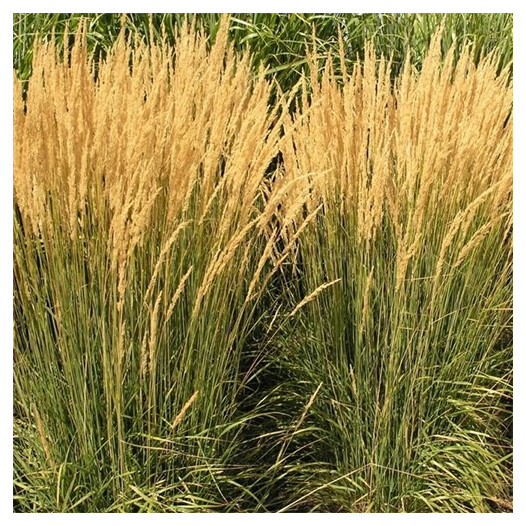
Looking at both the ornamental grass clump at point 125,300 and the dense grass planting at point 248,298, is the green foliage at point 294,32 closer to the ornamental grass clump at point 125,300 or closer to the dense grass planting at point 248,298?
the dense grass planting at point 248,298

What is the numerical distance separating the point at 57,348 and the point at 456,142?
1.37m

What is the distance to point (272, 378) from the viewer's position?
2604mm

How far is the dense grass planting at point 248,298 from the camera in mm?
2127

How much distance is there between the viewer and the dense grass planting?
213cm

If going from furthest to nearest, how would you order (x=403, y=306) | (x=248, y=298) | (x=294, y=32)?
(x=294, y=32), (x=403, y=306), (x=248, y=298)

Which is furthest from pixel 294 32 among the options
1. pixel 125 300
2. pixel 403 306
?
pixel 125 300

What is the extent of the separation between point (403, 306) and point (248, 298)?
1.56 ft

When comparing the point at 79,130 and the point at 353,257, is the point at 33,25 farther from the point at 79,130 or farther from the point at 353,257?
the point at 353,257

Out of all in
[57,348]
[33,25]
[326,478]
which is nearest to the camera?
[57,348]

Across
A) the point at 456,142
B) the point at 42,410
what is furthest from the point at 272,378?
the point at 456,142

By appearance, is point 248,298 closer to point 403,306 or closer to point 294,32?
point 403,306

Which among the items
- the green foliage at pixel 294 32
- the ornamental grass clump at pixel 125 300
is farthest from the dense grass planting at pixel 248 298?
the green foliage at pixel 294 32

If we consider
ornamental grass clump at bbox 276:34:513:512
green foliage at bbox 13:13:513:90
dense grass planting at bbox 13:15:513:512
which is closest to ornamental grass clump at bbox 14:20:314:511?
dense grass planting at bbox 13:15:513:512

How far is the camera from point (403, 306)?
7.40 ft
